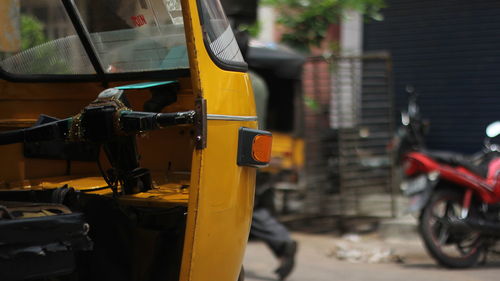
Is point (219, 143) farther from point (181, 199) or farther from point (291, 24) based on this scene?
point (291, 24)

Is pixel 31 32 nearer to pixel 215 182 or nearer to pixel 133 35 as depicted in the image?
pixel 133 35

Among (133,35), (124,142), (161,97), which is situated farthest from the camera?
(133,35)

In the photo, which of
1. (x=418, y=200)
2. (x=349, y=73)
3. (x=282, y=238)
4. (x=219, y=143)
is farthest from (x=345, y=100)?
(x=219, y=143)

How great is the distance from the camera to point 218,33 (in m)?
3.26

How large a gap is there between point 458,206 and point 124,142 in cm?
408

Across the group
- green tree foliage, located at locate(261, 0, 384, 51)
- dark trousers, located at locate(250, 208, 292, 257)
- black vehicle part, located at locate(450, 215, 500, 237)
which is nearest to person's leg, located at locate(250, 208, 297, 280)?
dark trousers, located at locate(250, 208, 292, 257)

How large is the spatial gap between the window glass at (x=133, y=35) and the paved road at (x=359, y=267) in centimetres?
271

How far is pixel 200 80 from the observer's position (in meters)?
2.94

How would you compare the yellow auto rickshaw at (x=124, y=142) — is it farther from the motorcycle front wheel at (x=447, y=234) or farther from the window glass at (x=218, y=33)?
the motorcycle front wheel at (x=447, y=234)

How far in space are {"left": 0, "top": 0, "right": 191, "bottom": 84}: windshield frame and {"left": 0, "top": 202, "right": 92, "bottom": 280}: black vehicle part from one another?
118 cm

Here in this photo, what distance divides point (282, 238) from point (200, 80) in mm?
2997

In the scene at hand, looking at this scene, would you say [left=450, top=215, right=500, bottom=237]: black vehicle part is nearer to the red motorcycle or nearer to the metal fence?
the red motorcycle

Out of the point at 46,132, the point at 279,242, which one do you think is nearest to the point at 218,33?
the point at 46,132

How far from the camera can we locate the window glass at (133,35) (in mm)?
3668
